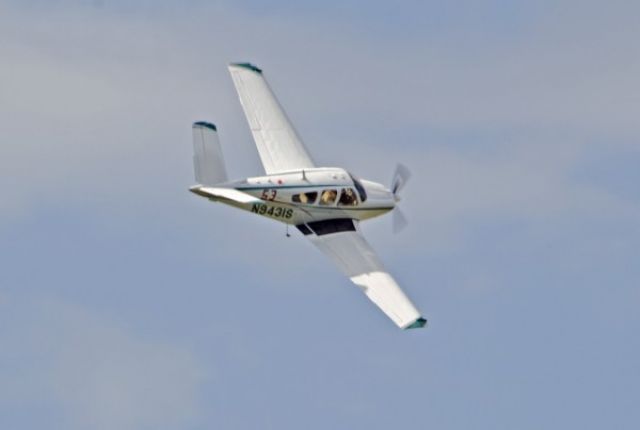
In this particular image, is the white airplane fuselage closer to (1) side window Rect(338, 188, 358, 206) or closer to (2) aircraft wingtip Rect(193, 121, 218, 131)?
(1) side window Rect(338, 188, 358, 206)

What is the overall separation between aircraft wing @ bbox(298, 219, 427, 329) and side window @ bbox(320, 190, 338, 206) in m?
1.06

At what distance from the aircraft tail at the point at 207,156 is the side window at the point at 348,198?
23.4 ft

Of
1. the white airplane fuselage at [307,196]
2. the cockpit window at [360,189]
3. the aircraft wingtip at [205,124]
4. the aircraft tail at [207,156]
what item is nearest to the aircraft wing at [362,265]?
the white airplane fuselage at [307,196]

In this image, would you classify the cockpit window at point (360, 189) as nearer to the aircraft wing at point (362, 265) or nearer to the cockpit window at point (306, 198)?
the aircraft wing at point (362, 265)

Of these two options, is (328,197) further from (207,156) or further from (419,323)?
(419,323)

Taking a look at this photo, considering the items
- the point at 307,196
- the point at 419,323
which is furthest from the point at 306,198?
the point at 419,323

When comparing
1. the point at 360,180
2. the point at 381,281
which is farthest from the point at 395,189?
the point at 381,281

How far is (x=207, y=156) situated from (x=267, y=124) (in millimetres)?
9783

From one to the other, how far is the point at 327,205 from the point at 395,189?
5.46 metres

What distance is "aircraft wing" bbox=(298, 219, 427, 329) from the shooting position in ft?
368

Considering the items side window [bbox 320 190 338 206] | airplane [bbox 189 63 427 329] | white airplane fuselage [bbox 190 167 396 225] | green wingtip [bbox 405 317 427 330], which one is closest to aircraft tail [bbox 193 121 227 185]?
airplane [bbox 189 63 427 329]

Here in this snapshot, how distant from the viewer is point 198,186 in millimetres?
115750

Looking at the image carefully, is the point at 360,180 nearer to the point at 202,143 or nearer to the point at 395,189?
the point at 395,189

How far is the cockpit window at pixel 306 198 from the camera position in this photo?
388 feet
